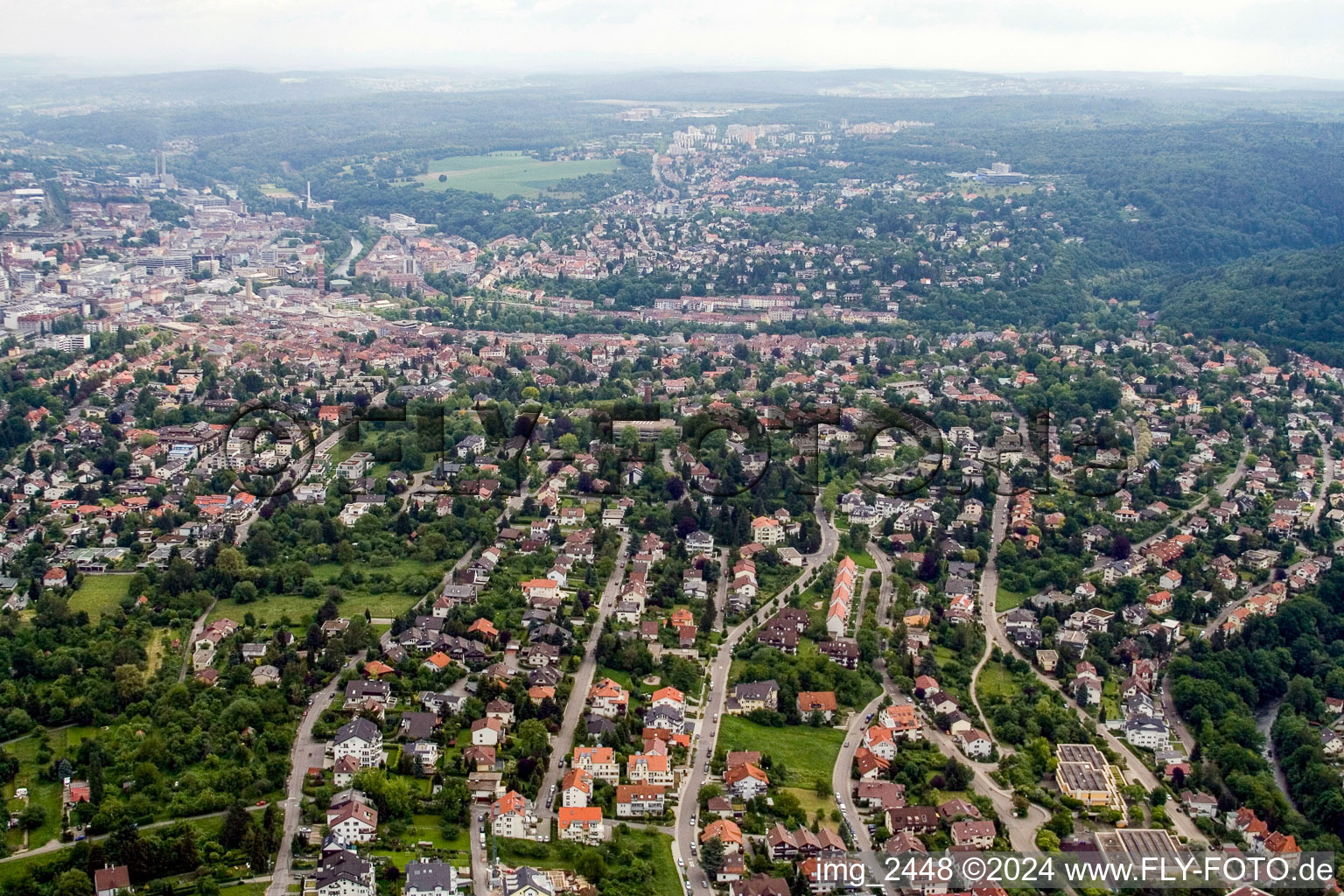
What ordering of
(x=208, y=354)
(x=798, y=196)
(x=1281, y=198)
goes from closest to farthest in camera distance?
(x=208, y=354) → (x=1281, y=198) → (x=798, y=196)

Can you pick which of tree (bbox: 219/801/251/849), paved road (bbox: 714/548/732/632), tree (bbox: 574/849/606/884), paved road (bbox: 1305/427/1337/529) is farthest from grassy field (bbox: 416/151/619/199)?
tree (bbox: 574/849/606/884)

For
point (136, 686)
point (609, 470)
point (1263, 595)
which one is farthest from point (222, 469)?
point (1263, 595)

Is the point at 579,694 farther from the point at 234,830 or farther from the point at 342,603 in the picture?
the point at 234,830

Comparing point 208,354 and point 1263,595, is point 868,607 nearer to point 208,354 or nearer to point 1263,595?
point 1263,595

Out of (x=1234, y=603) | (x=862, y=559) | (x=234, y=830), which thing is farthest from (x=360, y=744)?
(x=1234, y=603)

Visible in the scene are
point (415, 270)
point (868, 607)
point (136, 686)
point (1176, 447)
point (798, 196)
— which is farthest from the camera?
point (798, 196)

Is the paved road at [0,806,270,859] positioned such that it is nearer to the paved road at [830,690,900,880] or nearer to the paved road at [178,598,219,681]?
the paved road at [178,598,219,681]

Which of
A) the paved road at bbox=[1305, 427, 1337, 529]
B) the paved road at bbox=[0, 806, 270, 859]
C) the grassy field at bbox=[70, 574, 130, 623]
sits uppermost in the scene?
the paved road at bbox=[0, 806, 270, 859]
